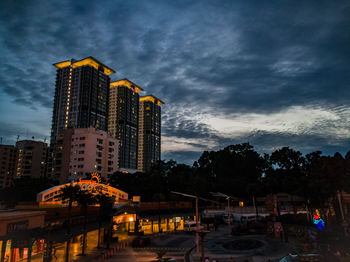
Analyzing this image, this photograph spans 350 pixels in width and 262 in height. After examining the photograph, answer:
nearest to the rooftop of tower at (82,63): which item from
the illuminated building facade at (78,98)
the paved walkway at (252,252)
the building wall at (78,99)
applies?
the illuminated building facade at (78,98)

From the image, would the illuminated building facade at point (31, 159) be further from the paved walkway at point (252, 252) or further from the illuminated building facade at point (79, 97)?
the paved walkway at point (252, 252)

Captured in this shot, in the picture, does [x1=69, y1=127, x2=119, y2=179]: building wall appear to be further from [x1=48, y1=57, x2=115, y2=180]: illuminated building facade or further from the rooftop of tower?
the rooftop of tower

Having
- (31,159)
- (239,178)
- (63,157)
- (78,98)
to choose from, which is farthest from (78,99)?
(239,178)

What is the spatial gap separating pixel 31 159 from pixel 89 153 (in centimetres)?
6635

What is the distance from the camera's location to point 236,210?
70.4 meters

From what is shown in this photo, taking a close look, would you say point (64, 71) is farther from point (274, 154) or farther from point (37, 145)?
point (274, 154)

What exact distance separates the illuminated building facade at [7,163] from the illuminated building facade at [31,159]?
321 inches

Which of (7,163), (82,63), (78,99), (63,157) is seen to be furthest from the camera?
(7,163)

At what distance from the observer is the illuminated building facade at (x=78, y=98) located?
163 m

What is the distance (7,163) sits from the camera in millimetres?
182000

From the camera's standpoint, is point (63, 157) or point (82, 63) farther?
point (82, 63)

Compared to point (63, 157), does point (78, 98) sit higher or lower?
higher

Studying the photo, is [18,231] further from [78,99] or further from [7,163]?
[7,163]

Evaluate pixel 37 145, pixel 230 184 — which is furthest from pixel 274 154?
pixel 37 145
